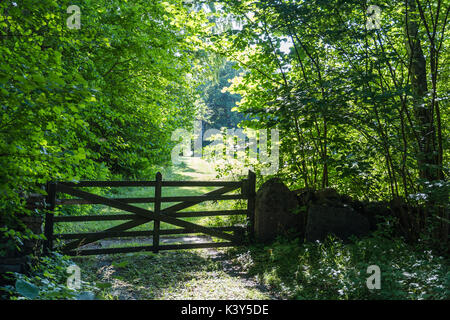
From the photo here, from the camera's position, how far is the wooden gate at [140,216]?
6.71 metres

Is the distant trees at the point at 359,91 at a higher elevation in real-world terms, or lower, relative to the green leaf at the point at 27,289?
higher

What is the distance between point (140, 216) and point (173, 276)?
1.71 meters

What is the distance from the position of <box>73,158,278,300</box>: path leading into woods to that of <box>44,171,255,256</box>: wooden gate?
25cm

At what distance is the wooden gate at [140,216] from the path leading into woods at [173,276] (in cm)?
25

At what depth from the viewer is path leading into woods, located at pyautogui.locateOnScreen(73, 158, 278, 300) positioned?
5.36 metres

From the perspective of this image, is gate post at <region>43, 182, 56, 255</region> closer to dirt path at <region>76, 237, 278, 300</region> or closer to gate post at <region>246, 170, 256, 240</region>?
dirt path at <region>76, 237, 278, 300</region>

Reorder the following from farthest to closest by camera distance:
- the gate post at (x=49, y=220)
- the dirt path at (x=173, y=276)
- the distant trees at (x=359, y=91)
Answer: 1. the gate post at (x=49, y=220)
2. the distant trees at (x=359, y=91)
3. the dirt path at (x=173, y=276)

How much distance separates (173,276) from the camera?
622 centimetres

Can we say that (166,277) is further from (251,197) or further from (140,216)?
(251,197)

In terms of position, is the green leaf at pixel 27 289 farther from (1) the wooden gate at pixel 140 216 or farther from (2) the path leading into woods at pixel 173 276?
(1) the wooden gate at pixel 140 216

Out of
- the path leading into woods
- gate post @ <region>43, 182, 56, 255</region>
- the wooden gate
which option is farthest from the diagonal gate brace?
the path leading into woods

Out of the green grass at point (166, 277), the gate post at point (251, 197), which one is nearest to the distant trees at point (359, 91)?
the gate post at point (251, 197)

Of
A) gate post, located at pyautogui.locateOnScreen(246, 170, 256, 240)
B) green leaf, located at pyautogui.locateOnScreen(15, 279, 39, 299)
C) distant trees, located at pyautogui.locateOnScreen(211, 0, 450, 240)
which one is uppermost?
distant trees, located at pyautogui.locateOnScreen(211, 0, 450, 240)
